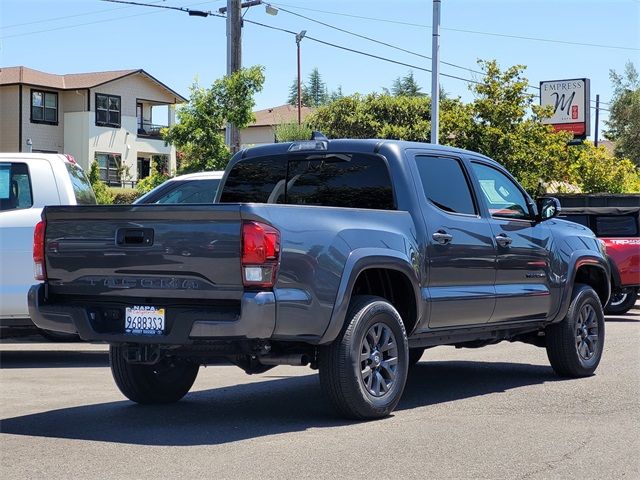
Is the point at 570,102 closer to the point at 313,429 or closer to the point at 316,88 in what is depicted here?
Answer: the point at 313,429

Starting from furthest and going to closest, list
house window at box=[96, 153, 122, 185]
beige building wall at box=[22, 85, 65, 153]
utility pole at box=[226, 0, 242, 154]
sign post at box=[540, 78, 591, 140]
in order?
house window at box=[96, 153, 122, 185]
beige building wall at box=[22, 85, 65, 153]
sign post at box=[540, 78, 591, 140]
utility pole at box=[226, 0, 242, 154]

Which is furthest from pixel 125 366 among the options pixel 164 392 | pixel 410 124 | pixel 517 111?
pixel 410 124

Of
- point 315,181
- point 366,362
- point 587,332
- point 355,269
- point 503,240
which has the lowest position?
point 587,332

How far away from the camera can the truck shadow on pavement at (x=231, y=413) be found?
23.3ft

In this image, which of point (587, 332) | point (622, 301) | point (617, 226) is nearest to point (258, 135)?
point (617, 226)

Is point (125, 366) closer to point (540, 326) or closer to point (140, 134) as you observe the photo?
point (540, 326)

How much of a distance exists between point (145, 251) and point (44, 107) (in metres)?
52.7

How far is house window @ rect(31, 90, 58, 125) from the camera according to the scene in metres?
56.8

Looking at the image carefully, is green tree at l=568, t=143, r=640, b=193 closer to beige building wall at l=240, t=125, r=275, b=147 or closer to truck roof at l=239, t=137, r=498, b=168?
truck roof at l=239, t=137, r=498, b=168

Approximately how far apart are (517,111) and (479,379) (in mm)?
21082

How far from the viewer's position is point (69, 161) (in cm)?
1176

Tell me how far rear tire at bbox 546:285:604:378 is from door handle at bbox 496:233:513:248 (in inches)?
51.3

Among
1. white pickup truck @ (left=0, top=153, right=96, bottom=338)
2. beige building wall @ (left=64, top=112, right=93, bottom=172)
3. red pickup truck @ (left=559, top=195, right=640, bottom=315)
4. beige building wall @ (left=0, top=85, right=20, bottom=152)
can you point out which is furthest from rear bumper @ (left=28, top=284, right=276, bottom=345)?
beige building wall @ (left=64, top=112, right=93, bottom=172)

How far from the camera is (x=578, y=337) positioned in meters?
10.3
